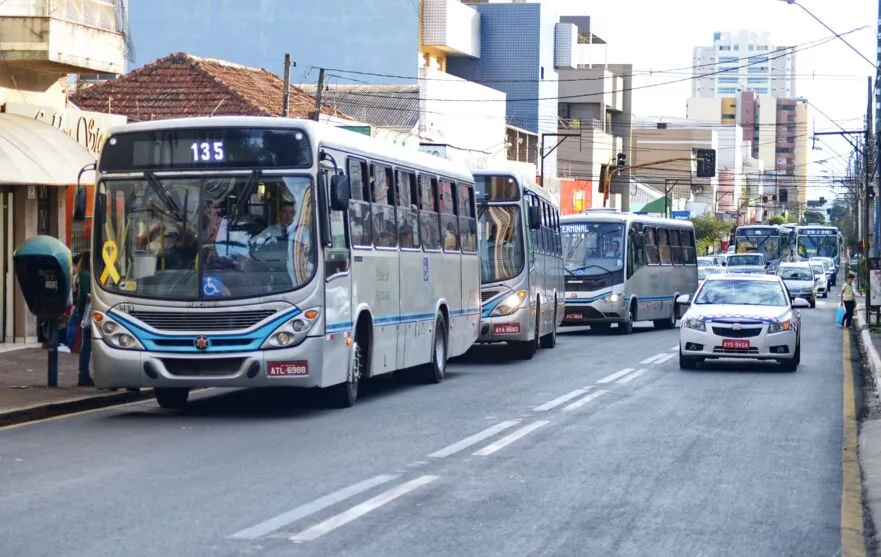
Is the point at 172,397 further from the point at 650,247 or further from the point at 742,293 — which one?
the point at 650,247

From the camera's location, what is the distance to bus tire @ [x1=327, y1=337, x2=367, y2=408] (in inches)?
645

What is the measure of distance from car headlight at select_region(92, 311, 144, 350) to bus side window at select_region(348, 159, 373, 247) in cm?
270

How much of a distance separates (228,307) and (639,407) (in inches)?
201

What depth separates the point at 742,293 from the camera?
80.5 ft

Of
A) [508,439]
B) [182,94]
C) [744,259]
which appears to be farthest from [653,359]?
[744,259]

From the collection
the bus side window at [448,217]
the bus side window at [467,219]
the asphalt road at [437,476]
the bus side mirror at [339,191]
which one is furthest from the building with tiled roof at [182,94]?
the bus side mirror at [339,191]

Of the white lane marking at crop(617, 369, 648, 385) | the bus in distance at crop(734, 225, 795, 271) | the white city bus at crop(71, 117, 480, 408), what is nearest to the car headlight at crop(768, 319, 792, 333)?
the white lane marking at crop(617, 369, 648, 385)

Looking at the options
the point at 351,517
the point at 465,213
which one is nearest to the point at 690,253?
the point at 465,213

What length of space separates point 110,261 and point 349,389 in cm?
308

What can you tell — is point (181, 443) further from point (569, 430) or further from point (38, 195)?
point (38, 195)

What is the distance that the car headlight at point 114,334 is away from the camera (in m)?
15.0

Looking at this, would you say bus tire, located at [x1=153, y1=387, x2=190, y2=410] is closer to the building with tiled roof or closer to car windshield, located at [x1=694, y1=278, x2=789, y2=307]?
car windshield, located at [x1=694, y1=278, x2=789, y2=307]

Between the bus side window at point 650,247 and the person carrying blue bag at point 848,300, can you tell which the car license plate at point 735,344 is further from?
the person carrying blue bag at point 848,300

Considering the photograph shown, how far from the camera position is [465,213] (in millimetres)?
22234
